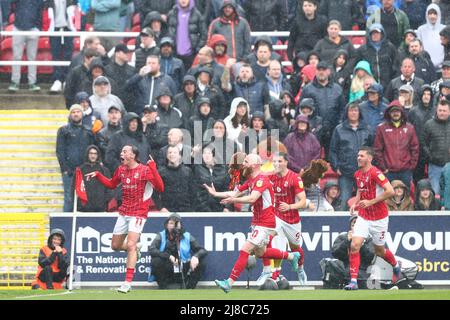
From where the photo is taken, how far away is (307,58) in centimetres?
2778

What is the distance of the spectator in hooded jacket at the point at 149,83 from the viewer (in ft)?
87.7

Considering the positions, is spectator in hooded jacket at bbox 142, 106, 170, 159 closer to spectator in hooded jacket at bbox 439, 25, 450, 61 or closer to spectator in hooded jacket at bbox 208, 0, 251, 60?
spectator in hooded jacket at bbox 208, 0, 251, 60

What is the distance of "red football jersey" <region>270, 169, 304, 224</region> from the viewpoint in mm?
23047

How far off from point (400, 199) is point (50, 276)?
5.73 metres

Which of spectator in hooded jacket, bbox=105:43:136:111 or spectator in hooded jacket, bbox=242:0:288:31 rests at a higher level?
spectator in hooded jacket, bbox=242:0:288:31

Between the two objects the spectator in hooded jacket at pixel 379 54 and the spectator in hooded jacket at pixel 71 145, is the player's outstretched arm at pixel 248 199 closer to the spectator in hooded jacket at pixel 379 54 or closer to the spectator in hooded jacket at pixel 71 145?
the spectator in hooded jacket at pixel 71 145

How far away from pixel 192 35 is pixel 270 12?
1.88m

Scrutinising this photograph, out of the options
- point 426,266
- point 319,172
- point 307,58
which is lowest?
point 426,266

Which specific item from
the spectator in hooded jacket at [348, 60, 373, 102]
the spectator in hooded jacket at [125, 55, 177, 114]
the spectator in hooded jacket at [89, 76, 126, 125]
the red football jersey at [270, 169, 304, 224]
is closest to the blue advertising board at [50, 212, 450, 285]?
the red football jersey at [270, 169, 304, 224]

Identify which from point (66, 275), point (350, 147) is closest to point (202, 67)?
point (350, 147)

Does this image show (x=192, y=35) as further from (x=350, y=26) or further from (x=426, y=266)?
(x=426, y=266)

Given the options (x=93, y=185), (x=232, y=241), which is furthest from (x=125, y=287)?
(x=93, y=185)

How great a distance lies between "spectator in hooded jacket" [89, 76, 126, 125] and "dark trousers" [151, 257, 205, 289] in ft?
12.2

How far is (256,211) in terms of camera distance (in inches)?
879
